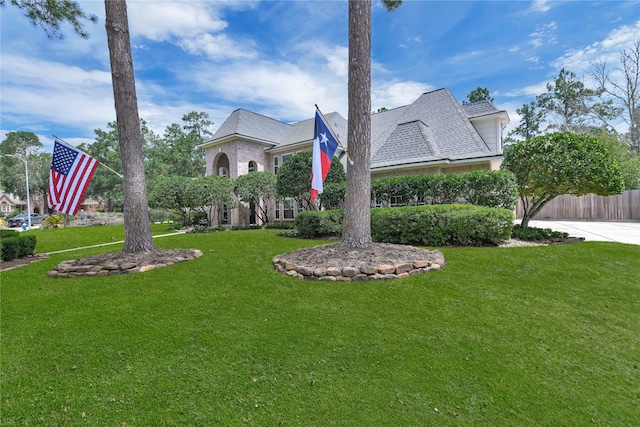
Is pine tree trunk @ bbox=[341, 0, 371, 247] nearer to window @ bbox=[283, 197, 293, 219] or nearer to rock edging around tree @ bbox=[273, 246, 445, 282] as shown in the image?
rock edging around tree @ bbox=[273, 246, 445, 282]

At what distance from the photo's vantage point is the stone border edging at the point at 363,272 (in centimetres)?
507

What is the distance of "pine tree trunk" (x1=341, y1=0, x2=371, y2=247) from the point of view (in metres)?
6.23

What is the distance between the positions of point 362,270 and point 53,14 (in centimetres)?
1138

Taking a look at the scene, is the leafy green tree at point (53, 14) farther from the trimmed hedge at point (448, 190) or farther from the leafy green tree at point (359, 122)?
the trimmed hedge at point (448, 190)

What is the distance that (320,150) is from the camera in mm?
6406

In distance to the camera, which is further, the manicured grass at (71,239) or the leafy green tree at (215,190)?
the leafy green tree at (215,190)

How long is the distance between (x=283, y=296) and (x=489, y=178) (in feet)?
25.7

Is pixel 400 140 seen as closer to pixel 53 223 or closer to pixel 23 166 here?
pixel 53 223

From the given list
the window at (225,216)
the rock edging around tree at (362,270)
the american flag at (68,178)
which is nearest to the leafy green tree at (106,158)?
the window at (225,216)

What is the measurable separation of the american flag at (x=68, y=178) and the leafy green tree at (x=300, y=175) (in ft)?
25.7

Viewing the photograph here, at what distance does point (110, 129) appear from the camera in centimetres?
3534

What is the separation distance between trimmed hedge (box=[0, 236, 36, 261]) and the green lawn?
3.68 metres

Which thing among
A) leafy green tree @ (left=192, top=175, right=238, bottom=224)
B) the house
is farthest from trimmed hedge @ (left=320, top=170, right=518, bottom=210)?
leafy green tree @ (left=192, top=175, right=238, bottom=224)

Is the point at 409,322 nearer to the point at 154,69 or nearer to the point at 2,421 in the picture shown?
the point at 2,421
